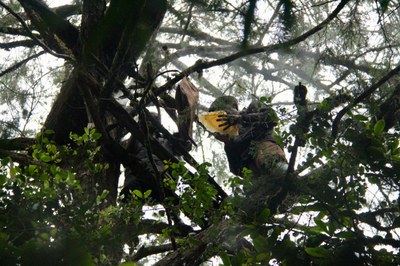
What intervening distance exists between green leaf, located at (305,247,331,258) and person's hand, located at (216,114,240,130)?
2.19m

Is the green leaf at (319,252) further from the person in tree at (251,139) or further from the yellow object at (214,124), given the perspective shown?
the yellow object at (214,124)

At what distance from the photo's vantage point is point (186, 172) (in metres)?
3.27

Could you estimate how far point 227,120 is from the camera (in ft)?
14.5

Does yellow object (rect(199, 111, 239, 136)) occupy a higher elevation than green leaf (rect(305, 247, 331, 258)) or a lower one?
higher

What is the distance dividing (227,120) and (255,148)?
59 cm

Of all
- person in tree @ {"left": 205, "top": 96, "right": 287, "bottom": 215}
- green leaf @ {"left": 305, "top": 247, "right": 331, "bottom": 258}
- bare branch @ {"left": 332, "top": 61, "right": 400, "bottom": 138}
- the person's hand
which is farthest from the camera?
the person's hand

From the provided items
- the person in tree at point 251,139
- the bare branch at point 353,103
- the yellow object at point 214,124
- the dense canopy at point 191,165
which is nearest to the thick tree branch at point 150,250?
the dense canopy at point 191,165

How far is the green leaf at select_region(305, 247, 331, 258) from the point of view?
2.17 meters

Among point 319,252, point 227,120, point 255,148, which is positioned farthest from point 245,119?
point 319,252

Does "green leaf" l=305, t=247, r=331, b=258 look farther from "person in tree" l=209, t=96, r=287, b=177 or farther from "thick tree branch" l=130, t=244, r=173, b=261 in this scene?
"thick tree branch" l=130, t=244, r=173, b=261

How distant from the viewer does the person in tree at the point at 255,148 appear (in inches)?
127

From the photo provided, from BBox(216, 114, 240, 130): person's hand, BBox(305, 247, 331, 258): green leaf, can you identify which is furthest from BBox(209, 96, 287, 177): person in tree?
BBox(305, 247, 331, 258): green leaf

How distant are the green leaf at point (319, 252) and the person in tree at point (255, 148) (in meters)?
0.82

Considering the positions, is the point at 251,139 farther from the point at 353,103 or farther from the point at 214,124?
the point at 353,103
